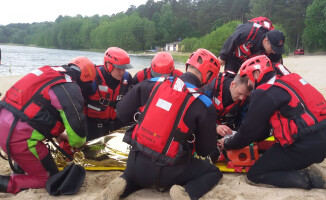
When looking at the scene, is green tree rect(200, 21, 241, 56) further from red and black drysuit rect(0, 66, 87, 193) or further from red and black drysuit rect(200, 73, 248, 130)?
red and black drysuit rect(0, 66, 87, 193)

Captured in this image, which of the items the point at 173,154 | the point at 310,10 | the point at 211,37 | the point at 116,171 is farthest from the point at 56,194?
the point at 310,10

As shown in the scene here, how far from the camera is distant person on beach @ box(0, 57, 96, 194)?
296cm

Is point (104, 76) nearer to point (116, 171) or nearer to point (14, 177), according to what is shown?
point (116, 171)

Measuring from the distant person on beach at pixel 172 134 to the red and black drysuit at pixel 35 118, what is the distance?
1.98 feet

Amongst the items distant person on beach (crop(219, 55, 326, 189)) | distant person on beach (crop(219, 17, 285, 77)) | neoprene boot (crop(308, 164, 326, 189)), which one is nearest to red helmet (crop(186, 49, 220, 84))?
distant person on beach (crop(219, 55, 326, 189))

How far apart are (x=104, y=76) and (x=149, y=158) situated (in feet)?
8.32

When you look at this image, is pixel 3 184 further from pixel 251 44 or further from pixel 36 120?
pixel 251 44

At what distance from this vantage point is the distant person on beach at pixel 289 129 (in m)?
2.87

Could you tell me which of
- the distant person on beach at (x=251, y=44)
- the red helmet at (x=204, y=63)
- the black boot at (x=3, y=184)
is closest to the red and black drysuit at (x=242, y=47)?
the distant person on beach at (x=251, y=44)

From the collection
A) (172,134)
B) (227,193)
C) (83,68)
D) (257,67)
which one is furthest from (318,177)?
(83,68)

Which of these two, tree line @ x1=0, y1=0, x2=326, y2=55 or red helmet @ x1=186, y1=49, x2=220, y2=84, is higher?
tree line @ x1=0, y1=0, x2=326, y2=55

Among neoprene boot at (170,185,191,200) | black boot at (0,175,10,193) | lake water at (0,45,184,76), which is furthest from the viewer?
lake water at (0,45,184,76)

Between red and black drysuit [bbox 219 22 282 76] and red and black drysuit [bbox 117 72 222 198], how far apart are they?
7.63 feet

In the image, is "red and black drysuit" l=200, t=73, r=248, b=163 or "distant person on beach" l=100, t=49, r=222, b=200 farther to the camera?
"red and black drysuit" l=200, t=73, r=248, b=163
